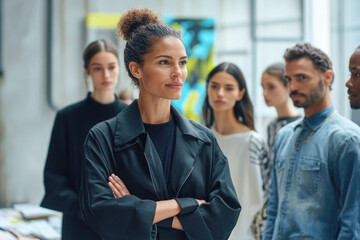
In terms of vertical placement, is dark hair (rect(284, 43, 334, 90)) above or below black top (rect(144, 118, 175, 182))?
above

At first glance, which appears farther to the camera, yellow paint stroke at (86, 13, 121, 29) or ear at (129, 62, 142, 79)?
yellow paint stroke at (86, 13, 121, 29)

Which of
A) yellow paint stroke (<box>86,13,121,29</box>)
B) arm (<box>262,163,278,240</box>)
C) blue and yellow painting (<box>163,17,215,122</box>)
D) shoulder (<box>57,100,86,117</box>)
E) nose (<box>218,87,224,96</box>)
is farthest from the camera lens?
blue and yellow painting (<box>163,17,215,122</box>)

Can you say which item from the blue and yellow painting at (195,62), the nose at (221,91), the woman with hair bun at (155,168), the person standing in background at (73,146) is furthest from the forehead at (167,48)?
the blue and yellow painting at (195,62)

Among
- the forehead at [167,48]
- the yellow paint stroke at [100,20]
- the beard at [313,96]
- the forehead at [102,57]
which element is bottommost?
the beard at [313,96]

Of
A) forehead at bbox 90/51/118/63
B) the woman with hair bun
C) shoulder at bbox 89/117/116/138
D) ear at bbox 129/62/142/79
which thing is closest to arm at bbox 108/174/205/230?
the woman with hair bun

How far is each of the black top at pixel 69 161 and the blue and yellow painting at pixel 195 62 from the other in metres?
2.38

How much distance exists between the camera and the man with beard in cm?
195

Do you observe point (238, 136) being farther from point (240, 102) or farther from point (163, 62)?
point (163, 62)

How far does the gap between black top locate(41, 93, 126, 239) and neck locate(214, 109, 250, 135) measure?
0.69m

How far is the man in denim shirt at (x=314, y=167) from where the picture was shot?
1991 mm

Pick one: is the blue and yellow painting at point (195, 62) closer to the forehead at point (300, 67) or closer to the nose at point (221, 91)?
the nose at point (221, 91)

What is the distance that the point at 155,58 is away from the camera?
1.60 m

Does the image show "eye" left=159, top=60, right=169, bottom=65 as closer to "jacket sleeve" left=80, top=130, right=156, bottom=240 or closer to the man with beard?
"jacket sleeve" left=80, top=130, right=156, bottom=240

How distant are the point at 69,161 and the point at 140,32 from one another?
1.05 m
